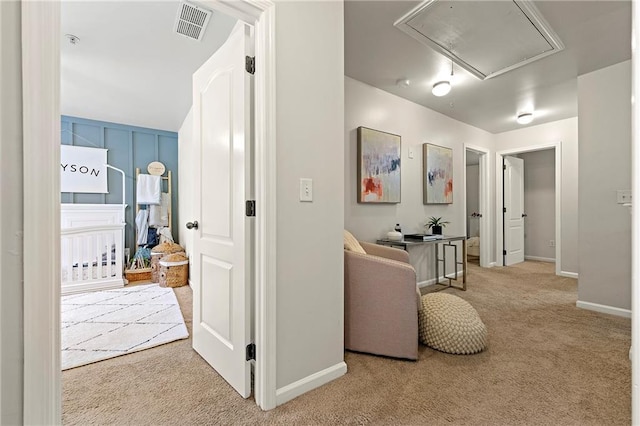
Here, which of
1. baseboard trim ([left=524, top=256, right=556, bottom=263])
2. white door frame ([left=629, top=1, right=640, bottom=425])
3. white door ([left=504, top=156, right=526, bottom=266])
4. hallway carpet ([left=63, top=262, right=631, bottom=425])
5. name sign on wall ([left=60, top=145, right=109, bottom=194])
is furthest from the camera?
baseboard trim ([left=524, top=256, right=556, bottom=263])

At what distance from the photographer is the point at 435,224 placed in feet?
12.0

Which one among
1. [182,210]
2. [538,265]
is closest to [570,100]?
[538,265]

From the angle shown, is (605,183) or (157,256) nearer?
(605,183)

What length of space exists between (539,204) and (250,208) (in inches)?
254

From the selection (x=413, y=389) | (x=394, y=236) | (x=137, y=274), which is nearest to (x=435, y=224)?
(x=394, y=236)

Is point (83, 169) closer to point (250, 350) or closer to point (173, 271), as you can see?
point (173, 271)

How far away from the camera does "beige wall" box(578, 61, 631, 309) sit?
106 inches

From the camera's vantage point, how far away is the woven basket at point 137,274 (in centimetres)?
399

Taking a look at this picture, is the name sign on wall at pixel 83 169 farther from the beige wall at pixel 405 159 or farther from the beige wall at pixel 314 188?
the beige wall at pixel 314 188

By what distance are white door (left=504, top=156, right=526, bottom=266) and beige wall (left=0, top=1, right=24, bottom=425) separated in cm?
588

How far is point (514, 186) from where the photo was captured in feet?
17.1

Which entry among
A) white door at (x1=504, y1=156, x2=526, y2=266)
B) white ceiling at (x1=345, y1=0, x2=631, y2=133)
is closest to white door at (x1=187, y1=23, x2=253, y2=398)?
white ceiling at (x1=345, y1=0, x2=631, y2=133)

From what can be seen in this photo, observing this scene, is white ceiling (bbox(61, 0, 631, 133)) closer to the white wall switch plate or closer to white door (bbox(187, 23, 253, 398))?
white door (bbox(187, 23, 253, 398))

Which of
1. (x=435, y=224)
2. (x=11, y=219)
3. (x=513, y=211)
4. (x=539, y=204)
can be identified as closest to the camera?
(x=11, y=219)
